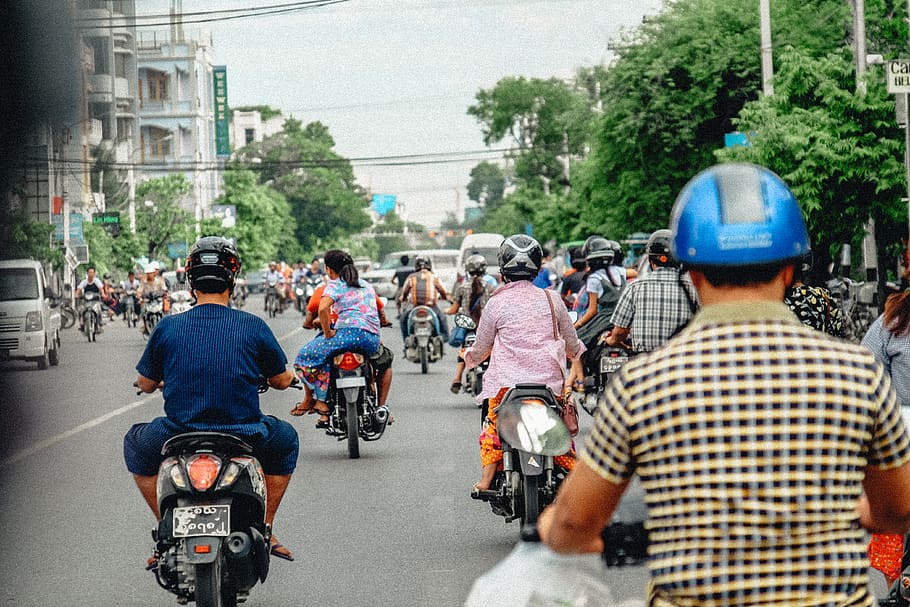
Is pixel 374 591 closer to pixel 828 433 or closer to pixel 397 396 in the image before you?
pixel 828 433

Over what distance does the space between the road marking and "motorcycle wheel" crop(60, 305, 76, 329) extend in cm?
2173

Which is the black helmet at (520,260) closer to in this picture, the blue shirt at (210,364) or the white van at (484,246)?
the blue shirt at (210,364)

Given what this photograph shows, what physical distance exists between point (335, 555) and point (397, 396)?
1083 cm

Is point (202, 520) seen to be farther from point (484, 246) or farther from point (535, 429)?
point (484, 246)

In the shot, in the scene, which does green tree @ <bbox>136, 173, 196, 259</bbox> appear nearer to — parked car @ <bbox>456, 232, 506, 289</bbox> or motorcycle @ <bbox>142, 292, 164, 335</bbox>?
parked car @ <bbox>456, 232, 506, 289</bbox>

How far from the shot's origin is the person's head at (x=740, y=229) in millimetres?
2756

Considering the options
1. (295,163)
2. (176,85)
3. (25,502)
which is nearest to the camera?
(25,502)

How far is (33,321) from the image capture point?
1052 inches

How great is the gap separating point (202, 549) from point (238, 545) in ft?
0.61

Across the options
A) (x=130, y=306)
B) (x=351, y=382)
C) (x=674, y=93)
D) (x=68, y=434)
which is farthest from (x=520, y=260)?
(x=130, y=306)

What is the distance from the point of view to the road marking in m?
13.3

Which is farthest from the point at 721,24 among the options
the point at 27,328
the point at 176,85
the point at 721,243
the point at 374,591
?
the point at 176,85

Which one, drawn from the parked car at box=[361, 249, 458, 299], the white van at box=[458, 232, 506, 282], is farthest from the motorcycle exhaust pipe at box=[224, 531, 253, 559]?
the parked car at box=[361, 249, 458, 299]

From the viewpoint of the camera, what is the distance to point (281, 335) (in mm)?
35812
